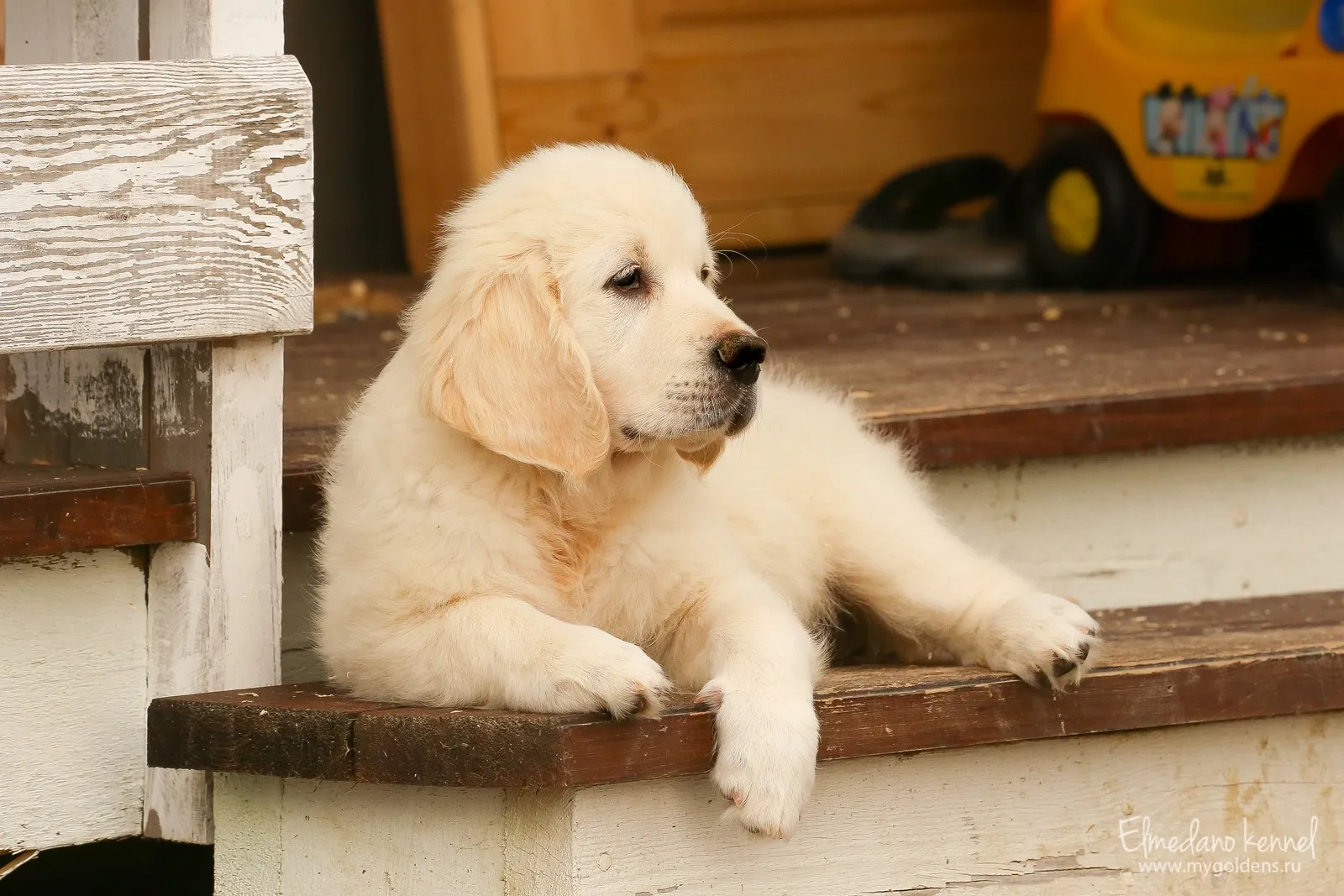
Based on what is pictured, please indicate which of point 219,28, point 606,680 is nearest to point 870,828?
point 606,680

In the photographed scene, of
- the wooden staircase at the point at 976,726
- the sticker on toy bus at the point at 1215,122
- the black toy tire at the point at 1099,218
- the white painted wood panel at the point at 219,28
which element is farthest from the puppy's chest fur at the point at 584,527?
the black toy tire at the point at 1099,218

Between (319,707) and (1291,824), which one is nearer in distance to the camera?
(319,707)

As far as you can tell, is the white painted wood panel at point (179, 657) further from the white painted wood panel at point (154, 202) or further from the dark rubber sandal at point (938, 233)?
the dark rubber sandal at point (938, 233)

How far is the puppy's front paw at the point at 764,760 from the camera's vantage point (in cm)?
218

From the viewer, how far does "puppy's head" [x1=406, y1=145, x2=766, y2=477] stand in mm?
2439

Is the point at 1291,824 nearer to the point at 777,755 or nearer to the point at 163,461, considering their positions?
the point at 777,755

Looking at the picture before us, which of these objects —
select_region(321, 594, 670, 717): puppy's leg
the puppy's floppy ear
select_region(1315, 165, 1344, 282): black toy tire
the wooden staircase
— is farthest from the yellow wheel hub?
select_region(321, 594, 670, 717): puppy's leg

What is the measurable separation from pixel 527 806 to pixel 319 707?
0.35m

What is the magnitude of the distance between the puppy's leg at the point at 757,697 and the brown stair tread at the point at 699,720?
5 centimetres

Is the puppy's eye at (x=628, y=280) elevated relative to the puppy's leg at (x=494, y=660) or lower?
elevated

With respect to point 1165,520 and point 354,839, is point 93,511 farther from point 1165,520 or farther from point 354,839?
point 1165,520

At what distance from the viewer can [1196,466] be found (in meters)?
3.45

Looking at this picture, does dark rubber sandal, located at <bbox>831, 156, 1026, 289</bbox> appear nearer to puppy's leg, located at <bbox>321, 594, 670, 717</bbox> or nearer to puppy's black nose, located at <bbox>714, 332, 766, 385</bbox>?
puppy's black nose, located at <bbox>714, 332, 766, 385</bbox>

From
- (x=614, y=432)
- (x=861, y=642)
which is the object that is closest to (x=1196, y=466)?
(x=861, y=642)
